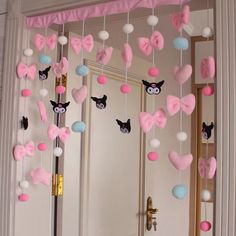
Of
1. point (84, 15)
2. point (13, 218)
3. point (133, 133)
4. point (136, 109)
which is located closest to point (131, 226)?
point (133, 133)

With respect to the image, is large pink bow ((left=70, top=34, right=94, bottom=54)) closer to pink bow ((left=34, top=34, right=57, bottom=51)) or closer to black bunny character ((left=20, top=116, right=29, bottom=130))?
pink bow ((left=34, top=34, right=57, bottom=51))

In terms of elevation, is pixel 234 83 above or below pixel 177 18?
below

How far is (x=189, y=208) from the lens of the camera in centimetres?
315

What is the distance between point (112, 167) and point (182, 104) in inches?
34.7

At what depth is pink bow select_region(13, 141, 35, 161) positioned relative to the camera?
1.26 m

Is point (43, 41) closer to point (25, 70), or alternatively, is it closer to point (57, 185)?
point (25, 70)

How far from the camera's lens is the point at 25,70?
1.29 meters

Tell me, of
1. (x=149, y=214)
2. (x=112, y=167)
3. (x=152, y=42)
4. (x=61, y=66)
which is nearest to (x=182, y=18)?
(x=152, y=42)

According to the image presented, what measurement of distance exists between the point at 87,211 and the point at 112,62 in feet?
2.45

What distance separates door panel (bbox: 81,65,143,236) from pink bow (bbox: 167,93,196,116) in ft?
2.24

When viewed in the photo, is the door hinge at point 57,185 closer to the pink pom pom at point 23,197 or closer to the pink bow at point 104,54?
the pink pom pom at point 23,197

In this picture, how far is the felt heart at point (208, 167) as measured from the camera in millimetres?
920

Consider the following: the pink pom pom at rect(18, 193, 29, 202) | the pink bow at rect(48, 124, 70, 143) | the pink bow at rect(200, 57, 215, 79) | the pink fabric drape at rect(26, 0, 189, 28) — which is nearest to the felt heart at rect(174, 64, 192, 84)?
the pink bow at rect(200, 57, 215, 79)

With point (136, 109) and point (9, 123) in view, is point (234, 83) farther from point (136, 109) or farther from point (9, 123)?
point (136, 109)
